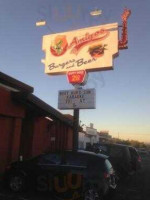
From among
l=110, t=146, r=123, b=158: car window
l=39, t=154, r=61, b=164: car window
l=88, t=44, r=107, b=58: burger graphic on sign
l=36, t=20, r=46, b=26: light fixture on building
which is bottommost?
l=39, t=154, r=61, b=164: car window

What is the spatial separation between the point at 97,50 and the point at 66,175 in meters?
10.2

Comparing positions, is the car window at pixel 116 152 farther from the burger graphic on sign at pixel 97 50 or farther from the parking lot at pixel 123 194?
the burger graphic on sign at pixel 97 50

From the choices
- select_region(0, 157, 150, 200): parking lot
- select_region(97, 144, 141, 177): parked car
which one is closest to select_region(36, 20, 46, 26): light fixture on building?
select_region(97, 144, 141, 177): parked car

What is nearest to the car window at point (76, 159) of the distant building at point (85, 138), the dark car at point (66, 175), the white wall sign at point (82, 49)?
the dark car at point (66, 175)

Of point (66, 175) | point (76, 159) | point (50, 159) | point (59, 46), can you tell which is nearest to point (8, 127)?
point (50, 159)

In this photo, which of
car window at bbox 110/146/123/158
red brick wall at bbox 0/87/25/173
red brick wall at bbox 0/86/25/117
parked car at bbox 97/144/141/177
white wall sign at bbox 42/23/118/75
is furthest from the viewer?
white wall sign at bbox 42/23/118/75

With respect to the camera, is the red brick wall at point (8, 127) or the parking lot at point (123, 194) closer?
the parking lot at point (123, 194)

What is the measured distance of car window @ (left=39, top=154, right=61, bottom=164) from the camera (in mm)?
11539

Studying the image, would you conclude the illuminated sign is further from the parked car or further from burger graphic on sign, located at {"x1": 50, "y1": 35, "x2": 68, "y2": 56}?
the parked car

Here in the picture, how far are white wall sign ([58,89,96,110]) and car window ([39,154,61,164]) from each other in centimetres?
672

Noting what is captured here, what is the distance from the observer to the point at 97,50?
63.4 feet

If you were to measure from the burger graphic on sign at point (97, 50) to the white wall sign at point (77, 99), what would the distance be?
232 centimetres

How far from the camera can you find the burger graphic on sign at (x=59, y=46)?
2045cm

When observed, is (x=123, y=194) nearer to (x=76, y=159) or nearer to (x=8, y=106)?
(x=76, y=159)
